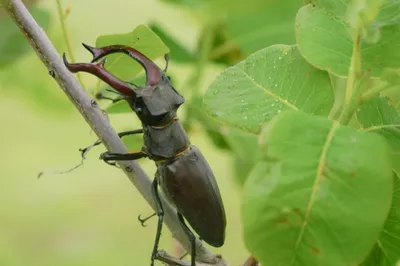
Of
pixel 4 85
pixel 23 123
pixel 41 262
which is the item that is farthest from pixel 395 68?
pixel 23 123

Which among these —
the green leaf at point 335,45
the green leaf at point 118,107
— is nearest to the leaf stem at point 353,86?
the green leaf at point 335,45

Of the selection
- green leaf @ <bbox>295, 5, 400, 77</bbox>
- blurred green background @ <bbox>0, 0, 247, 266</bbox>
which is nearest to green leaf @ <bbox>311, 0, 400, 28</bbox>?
green leaf @ <bbox>295, 5, 400, 77</bbox>

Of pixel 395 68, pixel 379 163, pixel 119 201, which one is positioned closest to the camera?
pixel 379 163

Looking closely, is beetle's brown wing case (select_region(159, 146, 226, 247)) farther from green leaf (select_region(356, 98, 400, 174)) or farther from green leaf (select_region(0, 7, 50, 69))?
green leaf (select_region(0, 7, 50, 69))

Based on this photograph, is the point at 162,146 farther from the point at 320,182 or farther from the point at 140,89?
the point at 320,182

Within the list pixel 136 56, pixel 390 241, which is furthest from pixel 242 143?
pixel 390 241

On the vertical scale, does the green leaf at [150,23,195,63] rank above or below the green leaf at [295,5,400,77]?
below
